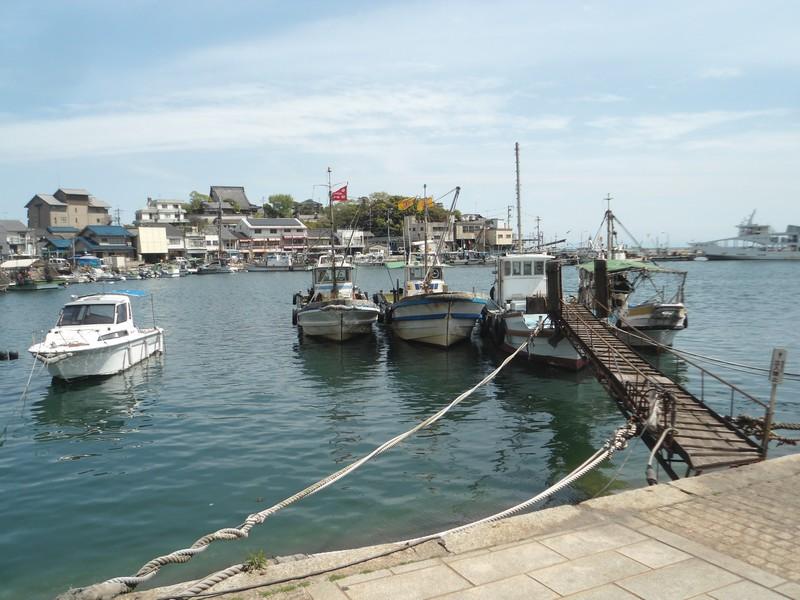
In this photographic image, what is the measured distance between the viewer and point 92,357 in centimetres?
2311

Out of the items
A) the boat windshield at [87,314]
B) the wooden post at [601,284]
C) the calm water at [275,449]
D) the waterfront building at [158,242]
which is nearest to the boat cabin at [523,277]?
the calm water at [275,449]

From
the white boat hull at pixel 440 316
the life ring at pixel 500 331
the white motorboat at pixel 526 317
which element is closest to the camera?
the white motorboat at pixel 526 317

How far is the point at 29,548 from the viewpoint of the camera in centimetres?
1050

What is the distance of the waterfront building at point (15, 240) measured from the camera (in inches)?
4195

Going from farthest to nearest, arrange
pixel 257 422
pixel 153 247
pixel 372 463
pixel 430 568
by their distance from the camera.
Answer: pixel 153 247 < pixel 257 422 < pixel 372 463 < pixel 430 568

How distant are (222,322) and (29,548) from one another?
35621mm

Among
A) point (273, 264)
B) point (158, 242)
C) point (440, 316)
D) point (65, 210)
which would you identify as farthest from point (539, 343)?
point (65, 210)

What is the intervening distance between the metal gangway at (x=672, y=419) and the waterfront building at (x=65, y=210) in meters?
136

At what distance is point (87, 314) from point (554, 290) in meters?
18.4

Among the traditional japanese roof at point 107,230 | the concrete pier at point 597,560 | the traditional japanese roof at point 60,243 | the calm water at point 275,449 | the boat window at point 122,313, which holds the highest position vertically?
the traditional japanese roof at point 107,230

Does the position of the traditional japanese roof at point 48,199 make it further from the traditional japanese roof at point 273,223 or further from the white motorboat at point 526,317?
the white motorboat at point 526,317

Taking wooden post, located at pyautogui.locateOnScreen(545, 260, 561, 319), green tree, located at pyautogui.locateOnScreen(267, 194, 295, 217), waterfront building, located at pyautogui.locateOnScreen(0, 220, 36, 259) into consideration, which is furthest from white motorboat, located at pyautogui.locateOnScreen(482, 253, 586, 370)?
green tree, located at pyautogui.locateOnScreen(267, 194, 295, 217)

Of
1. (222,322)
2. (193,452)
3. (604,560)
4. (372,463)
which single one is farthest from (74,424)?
(222,322)

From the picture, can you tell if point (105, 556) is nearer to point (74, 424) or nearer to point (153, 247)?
point (74, 424)
